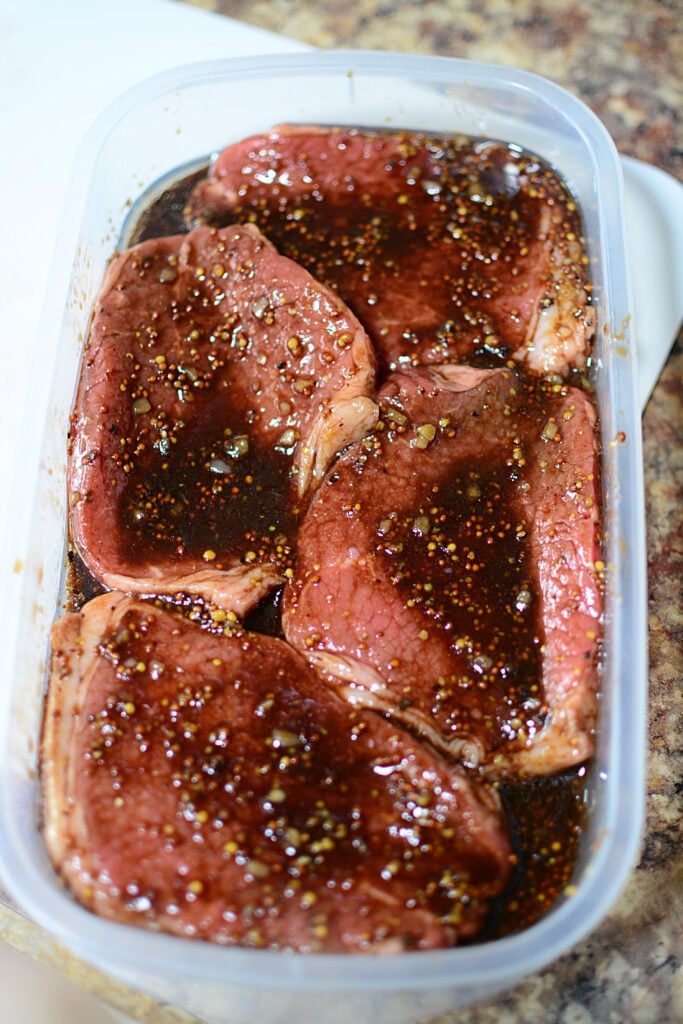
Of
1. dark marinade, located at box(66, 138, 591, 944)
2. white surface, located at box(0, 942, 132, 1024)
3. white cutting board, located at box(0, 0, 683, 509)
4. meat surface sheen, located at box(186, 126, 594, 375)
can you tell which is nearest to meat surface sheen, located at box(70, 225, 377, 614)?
dark marinade, located at box(66, 138, 591, 944)

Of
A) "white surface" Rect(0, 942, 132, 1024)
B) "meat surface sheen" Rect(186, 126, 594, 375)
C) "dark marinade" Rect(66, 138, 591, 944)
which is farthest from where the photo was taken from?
"meat surface sheen" Rect(186, 126, 594, 375)

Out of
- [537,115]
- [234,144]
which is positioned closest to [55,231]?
[234,144]

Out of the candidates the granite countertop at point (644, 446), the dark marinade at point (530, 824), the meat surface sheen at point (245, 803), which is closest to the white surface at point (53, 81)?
the granite countertop at point (644, 446)

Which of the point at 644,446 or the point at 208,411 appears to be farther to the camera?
the point at 644,446

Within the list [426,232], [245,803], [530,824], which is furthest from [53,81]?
[530,824]

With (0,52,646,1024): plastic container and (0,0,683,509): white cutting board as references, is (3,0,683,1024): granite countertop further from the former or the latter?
(0,52,646,1024): plastic container

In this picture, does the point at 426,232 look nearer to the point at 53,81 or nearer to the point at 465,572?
the point at 465,572
